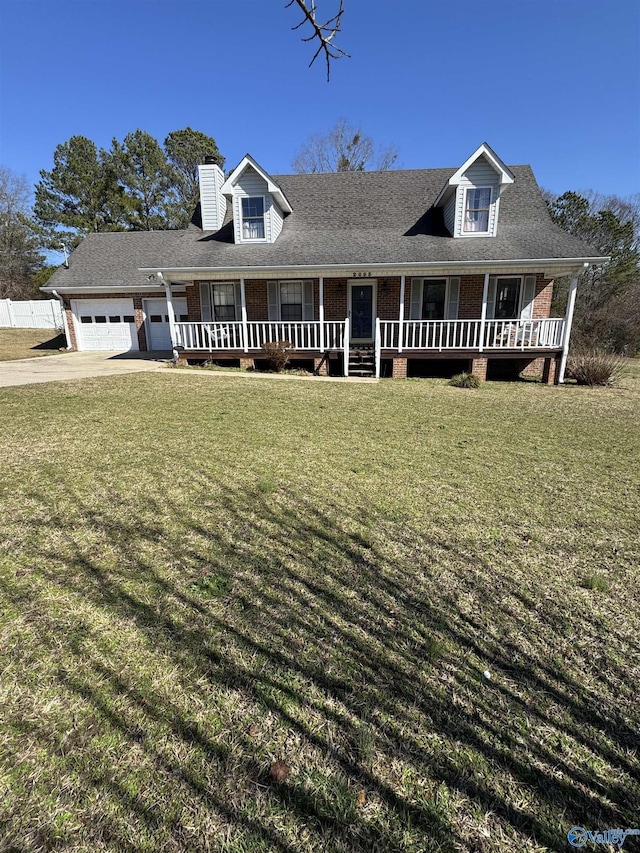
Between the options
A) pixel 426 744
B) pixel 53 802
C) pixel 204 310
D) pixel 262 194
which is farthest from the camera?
pixel 204 310

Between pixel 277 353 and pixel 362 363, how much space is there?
274 centimetres

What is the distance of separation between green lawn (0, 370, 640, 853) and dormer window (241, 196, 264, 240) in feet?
39.8

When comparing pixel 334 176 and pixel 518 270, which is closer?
pixel 518 270

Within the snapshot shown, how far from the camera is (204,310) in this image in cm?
1591

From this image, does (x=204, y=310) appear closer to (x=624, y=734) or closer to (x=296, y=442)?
(x=296, y=442)

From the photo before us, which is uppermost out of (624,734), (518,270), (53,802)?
(518,270)

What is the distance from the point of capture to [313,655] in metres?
2.37

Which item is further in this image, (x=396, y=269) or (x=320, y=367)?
(x=320, y=367)

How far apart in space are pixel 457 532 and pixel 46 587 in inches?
127

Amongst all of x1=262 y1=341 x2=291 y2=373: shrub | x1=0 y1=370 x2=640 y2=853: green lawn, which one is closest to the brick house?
x1=262 y1=341 x2=291 y2=373: shrub

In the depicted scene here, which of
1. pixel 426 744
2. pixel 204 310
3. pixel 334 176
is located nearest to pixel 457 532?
pixel 426 744

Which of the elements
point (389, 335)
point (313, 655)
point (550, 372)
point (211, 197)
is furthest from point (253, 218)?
point (313, 655)

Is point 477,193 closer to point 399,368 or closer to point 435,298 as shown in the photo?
point 435,298

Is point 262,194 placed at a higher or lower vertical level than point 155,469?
higher
